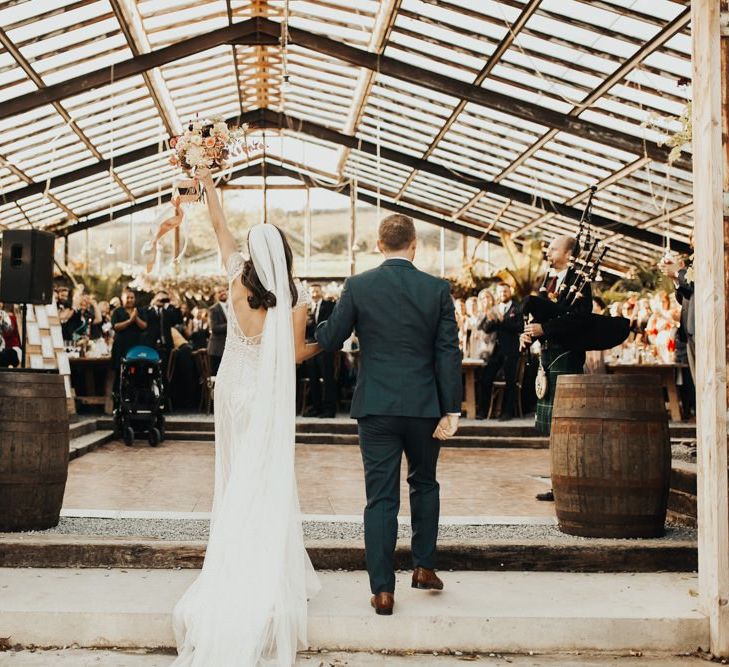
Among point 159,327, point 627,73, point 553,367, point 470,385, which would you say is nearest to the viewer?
point 553,367

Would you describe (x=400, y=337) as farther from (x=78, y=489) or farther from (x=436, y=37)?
(x=436, y=37)

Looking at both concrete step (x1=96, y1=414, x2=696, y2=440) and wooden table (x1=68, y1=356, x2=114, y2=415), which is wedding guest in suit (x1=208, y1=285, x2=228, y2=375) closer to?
concrete step (x1=96, y1=414, x2=696, y2=440)

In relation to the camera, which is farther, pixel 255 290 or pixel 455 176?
pixel 455 176

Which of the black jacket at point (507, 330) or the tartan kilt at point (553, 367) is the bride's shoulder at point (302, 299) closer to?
the tartan kilt at point (553, 367)

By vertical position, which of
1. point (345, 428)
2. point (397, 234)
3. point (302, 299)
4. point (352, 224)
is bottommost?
point (345, 428)

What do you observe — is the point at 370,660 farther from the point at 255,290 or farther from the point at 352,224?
the point at 352,224

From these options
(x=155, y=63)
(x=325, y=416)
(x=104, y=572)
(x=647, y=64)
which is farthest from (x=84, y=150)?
(x=104, y=572)

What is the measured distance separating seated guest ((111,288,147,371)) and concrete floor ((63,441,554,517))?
134cm

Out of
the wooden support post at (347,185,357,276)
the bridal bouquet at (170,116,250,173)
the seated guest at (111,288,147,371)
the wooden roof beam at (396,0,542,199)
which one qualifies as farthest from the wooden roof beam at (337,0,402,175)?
the bridal bouquet at (170,116,250,173)

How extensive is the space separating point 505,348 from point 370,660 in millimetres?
7735

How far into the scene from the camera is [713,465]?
139 inches

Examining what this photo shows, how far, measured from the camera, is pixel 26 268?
24.7ft

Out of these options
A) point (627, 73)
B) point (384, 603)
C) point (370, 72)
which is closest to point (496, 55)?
point (627, 73)

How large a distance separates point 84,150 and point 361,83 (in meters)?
5.83
